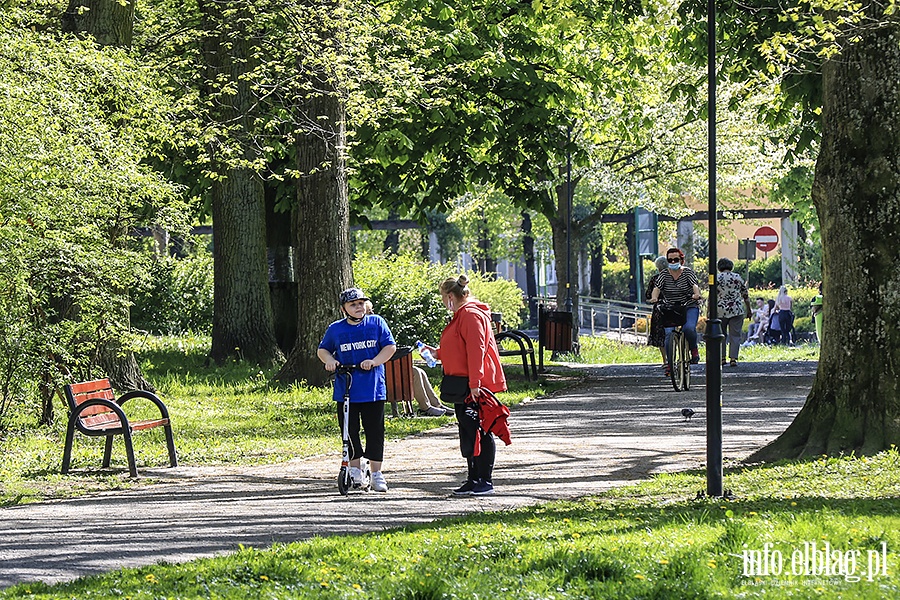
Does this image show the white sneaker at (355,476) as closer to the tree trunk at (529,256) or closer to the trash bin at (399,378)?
the trash bin at (399,378)

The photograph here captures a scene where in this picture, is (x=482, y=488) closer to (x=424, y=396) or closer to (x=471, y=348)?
(x=471, y=348)

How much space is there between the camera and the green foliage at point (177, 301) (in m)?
31.4

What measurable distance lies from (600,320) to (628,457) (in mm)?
37429

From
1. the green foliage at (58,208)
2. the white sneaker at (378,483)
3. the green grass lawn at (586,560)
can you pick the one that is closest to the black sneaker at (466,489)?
the white sneaker at (378,483)

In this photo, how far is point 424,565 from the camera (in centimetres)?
689

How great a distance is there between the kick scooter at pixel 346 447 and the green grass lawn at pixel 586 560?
187cm

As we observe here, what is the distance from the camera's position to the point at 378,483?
10828 mm

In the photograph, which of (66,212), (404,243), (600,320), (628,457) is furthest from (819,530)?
(404,243)

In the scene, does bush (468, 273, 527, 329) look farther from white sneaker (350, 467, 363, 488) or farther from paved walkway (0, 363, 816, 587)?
white sneaker (350, 467, 363, 488)

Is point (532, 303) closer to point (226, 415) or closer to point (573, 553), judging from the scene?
point (226, 415)

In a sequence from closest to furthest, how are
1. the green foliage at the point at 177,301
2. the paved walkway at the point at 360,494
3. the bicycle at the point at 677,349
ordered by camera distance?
the paved walkway at the point at 360,494, the bicycle at the point at 677,349, the green foliage at the point at 177,301

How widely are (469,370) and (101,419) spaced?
12.9 ft

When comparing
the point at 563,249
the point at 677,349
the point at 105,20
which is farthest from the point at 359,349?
the point at 563,249

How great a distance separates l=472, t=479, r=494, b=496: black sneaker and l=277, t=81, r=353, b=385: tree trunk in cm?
820
